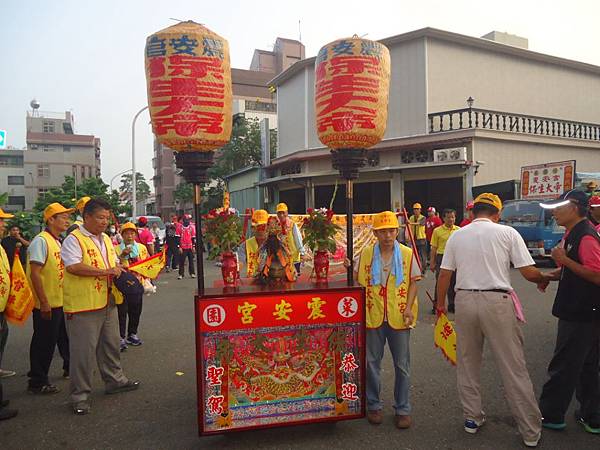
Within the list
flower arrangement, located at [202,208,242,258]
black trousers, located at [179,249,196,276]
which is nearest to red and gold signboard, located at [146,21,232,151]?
flower arrangement, located at [202,208,242,258]

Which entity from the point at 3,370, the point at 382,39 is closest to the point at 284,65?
the point at 382,39

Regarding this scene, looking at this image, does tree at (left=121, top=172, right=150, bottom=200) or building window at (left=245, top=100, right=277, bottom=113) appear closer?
building window at (left=245, top=100, right=277, bottom=113)

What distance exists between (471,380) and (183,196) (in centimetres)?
3835

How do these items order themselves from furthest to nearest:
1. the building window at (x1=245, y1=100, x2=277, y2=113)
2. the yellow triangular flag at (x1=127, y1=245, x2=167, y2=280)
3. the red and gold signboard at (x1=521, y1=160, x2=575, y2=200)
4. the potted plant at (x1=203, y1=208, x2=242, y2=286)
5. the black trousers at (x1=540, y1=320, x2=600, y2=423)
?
the building window at (x1=245, y1=100, x2=277, y2=113) → the red and gold signboard at (x1=521, y1=160, x2=575, y2=200) → the yellow triangular flag at (x1=127, y1=245, x2=167, y2=280) → the potted plant at (x1=203, y1=208, x2=242, y2=286) → the black trousers at (x1=540, y1=320, x2=600, y2=423)

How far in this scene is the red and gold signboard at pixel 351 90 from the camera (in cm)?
371

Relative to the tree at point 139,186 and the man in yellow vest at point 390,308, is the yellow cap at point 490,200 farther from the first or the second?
the tree at point 139,186

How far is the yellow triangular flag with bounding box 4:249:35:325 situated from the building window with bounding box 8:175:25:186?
56.6 meters

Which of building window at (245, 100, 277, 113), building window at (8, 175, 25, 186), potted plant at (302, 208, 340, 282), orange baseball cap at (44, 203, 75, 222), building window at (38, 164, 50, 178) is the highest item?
building window at (245, 100, 277, 113)

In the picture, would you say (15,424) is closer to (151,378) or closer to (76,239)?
(151,378)

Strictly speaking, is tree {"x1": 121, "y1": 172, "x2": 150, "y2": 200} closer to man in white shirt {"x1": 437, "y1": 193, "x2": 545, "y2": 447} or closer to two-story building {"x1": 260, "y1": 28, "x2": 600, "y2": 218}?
two-story building {"x1": 260, "y1": 28, "x2": 600, "y2": 218}

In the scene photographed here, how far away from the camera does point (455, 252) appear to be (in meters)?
3.55

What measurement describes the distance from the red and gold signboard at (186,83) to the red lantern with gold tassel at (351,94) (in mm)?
881

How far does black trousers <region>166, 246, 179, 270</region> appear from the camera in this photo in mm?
13894

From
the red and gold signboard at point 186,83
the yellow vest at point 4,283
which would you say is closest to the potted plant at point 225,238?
the red and gold signboard at point 186,83
